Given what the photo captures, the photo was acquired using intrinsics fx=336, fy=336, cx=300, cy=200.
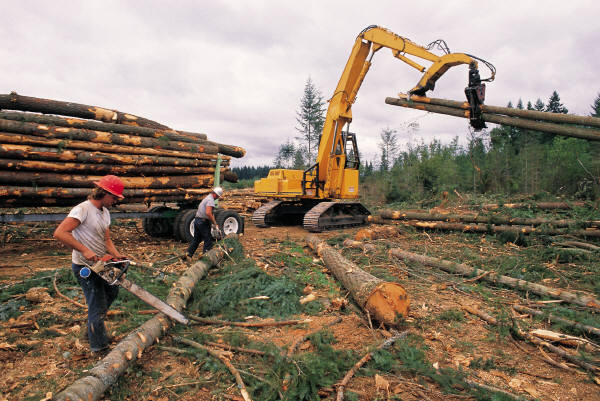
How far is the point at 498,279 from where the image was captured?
6105 millimetres

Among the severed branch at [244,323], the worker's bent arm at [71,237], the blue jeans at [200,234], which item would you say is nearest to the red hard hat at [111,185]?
the worker's bent arm at [71,237]

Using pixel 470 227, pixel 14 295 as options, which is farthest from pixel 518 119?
pixel 14 295

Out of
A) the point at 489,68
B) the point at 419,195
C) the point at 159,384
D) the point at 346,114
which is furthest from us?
the point at 419,195

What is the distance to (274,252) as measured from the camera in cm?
805

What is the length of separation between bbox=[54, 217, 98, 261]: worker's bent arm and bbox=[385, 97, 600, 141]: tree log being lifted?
7699 millimetres

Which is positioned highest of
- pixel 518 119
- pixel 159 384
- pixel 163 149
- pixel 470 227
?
pixel 518 119

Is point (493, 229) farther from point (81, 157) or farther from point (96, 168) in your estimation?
point (81, 157)

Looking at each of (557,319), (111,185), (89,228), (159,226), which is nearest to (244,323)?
(89,228)

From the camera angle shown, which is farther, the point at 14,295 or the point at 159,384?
the point at 14,295

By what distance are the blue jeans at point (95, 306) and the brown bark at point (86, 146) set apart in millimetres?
5076

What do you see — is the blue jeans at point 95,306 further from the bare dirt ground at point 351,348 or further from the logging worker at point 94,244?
the bare dirt ground at point 351,348

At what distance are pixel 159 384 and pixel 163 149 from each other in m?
7.19

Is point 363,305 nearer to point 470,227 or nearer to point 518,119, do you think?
point 518,119

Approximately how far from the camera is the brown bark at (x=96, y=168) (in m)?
6.98
